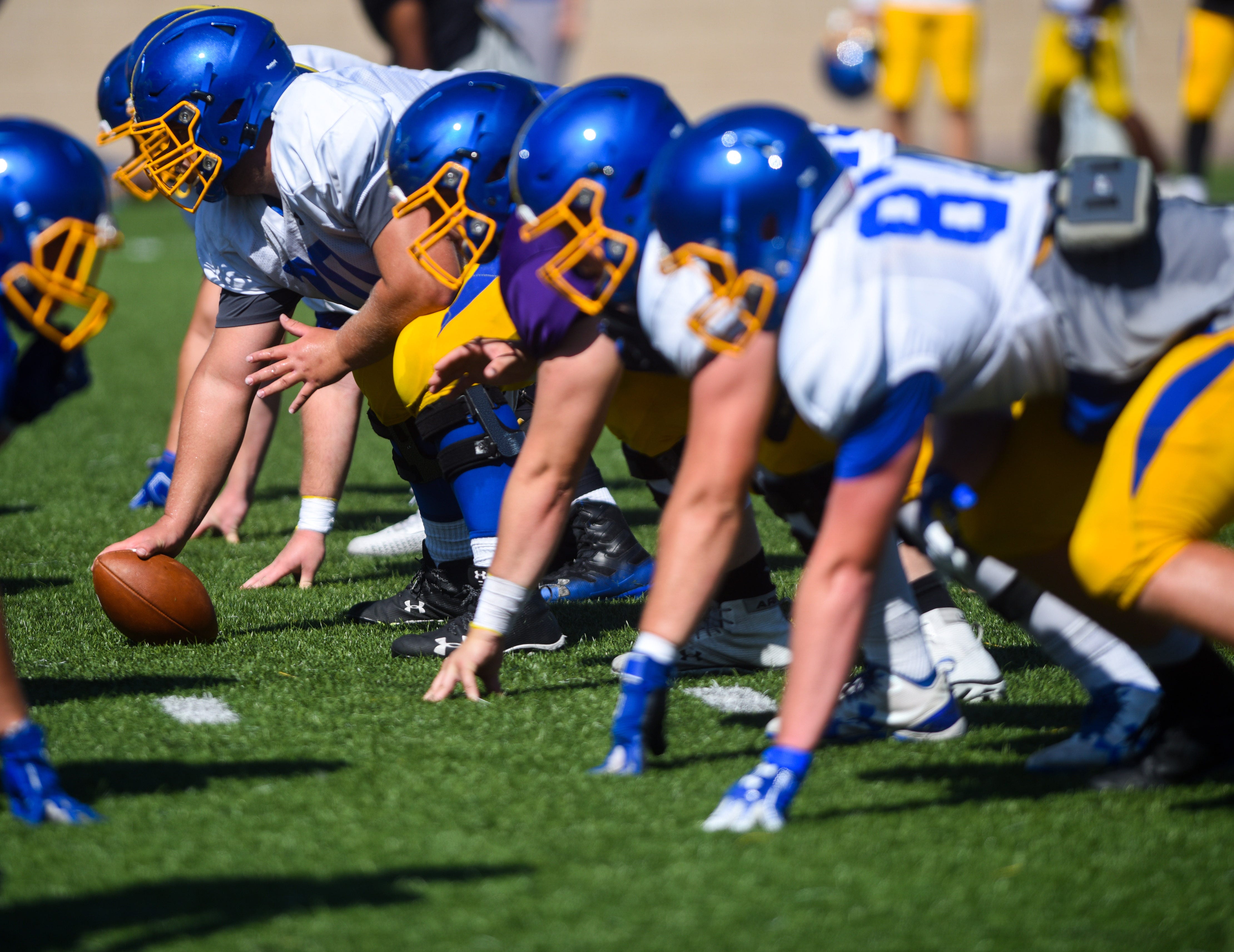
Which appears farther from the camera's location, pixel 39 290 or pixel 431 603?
pixel 431 603

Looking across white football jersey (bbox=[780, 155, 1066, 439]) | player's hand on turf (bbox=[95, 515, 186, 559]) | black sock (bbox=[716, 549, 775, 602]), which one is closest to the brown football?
player's hand on turf (bbox=[95, 515, 186, 559])

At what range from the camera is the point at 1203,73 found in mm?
9898

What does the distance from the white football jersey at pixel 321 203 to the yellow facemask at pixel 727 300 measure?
4.35 feet

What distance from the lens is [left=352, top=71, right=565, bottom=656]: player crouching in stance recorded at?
318cm

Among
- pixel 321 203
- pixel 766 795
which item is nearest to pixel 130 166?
pixel 321 203

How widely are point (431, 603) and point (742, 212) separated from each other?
1.94 m

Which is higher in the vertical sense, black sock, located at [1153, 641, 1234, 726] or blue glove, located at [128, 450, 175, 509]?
black sock, located at [1153, 641, 1234, 726]

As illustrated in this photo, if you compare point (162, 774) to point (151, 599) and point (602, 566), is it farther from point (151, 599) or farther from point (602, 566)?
point (602, 566)

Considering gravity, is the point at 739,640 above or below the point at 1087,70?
below

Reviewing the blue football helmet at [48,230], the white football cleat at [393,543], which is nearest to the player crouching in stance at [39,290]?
the blue football helmet at [48,230]

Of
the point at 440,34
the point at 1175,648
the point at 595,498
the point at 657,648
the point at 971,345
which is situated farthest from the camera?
the point at 440,34

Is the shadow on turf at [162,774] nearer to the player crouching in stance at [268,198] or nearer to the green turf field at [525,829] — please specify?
the green turf field at [525,829]

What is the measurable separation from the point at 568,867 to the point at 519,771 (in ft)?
1.54

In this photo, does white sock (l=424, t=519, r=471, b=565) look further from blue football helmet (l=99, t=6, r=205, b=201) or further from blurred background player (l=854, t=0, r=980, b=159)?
blurred background player (l=854, t=0, r=980, b=159)
